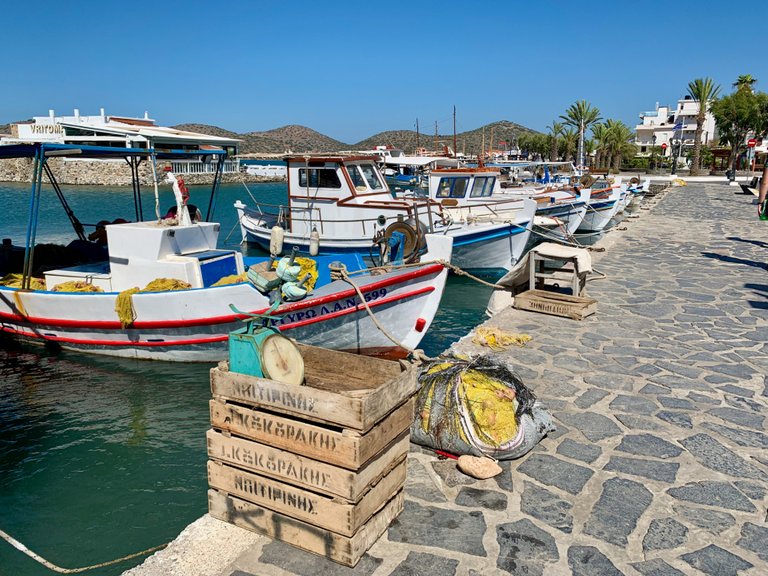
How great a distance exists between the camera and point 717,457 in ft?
14.9

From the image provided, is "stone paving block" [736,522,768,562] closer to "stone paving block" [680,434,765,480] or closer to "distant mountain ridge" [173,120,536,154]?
"stone paving block" [680,434,765,480]

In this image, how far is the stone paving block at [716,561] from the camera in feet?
10.9

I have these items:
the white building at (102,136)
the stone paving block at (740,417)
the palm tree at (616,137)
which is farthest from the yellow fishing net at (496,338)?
the palm tree at (616,137)

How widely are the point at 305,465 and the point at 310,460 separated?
0.14 feet

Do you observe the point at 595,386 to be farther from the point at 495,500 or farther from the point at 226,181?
the point at 226,181

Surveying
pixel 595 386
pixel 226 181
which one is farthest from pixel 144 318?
pixel 226 181

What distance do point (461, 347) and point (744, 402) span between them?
2873 mm

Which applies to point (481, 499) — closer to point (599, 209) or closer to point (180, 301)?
point (180, 301)

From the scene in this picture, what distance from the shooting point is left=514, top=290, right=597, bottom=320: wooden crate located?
26.9 ft

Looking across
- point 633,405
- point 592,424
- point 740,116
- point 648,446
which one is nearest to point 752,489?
point 648,446

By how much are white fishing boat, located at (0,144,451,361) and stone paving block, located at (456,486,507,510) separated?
15.0 feet

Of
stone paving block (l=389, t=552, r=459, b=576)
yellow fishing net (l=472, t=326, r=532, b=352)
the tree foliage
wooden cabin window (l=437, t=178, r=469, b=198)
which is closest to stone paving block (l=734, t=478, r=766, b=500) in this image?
stone paving block (l=389, t=552, r=459, b=576)

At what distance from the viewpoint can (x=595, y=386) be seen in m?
5.87

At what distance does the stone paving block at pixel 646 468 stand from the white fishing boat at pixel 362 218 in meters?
9.56
